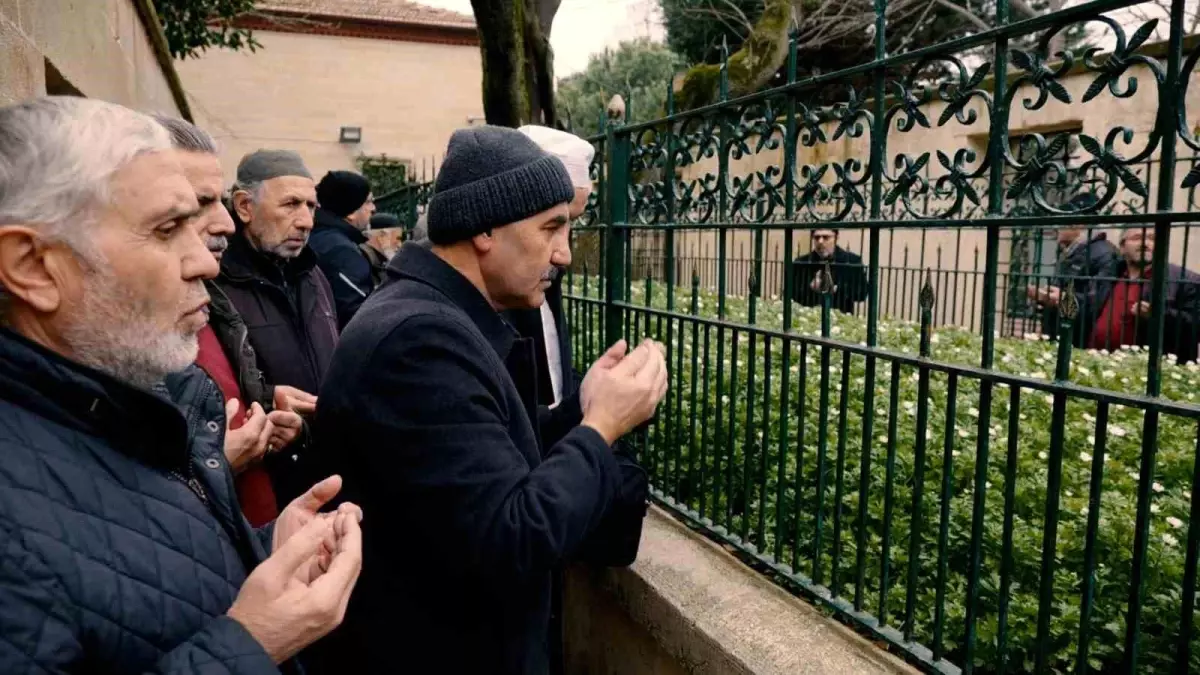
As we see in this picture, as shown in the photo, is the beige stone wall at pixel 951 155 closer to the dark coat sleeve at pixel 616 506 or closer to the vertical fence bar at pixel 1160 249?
the dark coat sleeve at pixel 616 506

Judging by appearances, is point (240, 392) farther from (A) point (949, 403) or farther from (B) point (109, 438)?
(A) point (949, 403)

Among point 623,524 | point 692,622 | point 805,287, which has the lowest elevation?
point 692,622

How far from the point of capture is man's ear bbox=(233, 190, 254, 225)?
11.5 feet

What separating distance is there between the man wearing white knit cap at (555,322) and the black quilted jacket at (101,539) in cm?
163

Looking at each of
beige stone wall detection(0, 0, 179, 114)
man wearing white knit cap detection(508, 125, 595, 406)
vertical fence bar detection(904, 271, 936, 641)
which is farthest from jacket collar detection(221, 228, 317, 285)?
vertical fence bar detection(904, 271, 936, 641)

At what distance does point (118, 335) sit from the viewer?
1198 millimetres

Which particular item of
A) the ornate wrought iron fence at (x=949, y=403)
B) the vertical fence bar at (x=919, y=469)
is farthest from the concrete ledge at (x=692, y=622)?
the vertical fence bar at (x=919, y=469)

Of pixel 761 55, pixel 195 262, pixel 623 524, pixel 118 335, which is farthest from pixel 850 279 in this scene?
pixel 118 335

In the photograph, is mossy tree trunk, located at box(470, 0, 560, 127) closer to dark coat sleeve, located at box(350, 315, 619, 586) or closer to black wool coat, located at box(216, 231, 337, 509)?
black wool coat, located at box(216, 231, 337, 509)

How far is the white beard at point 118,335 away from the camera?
1.17 metres

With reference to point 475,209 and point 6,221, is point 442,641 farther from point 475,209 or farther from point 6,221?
point 6,221

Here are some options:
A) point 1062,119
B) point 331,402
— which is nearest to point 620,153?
point 331,402

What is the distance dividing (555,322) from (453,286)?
3.80 ft

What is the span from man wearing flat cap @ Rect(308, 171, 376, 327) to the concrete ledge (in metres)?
2.18
